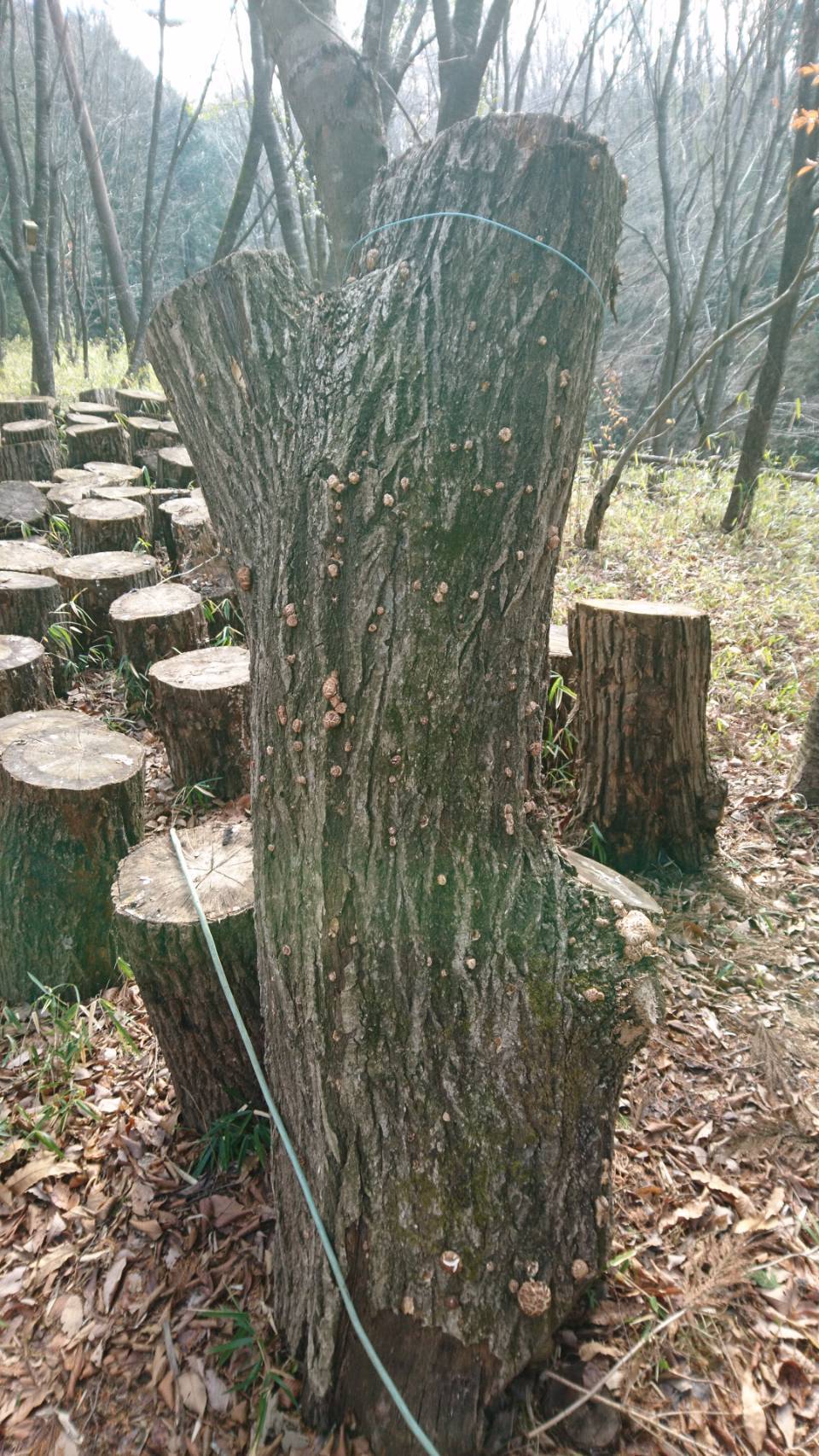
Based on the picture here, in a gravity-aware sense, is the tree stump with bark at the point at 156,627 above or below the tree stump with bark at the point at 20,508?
below

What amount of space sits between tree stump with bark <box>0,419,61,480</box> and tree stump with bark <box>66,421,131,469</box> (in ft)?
0.62

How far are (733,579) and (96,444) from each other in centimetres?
525

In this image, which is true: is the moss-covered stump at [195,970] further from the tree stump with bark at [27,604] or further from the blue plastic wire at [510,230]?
the tree stump with bark at [27,604]

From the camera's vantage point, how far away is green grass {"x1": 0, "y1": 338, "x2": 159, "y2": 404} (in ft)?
34.1

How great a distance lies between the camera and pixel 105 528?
4609 millimetres

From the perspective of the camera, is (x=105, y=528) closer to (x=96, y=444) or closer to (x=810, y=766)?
(x=96, y=444)

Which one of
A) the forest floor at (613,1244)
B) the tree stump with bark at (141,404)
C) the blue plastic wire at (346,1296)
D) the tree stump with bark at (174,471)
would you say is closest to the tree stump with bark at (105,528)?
the tree stump with bark at (174,471)

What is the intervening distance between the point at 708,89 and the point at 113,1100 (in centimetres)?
1362

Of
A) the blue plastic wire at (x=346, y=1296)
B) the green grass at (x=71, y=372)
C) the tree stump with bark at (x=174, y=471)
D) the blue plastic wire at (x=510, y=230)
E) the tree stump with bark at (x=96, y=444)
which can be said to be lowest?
the blue plastic wire at (x=346, y=1296)

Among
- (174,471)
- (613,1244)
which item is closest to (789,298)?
(174,471)

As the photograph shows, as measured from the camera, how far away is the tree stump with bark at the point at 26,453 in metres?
6.45

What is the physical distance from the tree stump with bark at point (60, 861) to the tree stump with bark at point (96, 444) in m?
4.98

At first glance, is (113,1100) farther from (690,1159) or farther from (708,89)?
(708,89)

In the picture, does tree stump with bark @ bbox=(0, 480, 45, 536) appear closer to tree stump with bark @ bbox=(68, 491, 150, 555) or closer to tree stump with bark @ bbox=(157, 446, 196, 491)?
tree stump with bark @ bbox=(68, 491, 150, 555)
